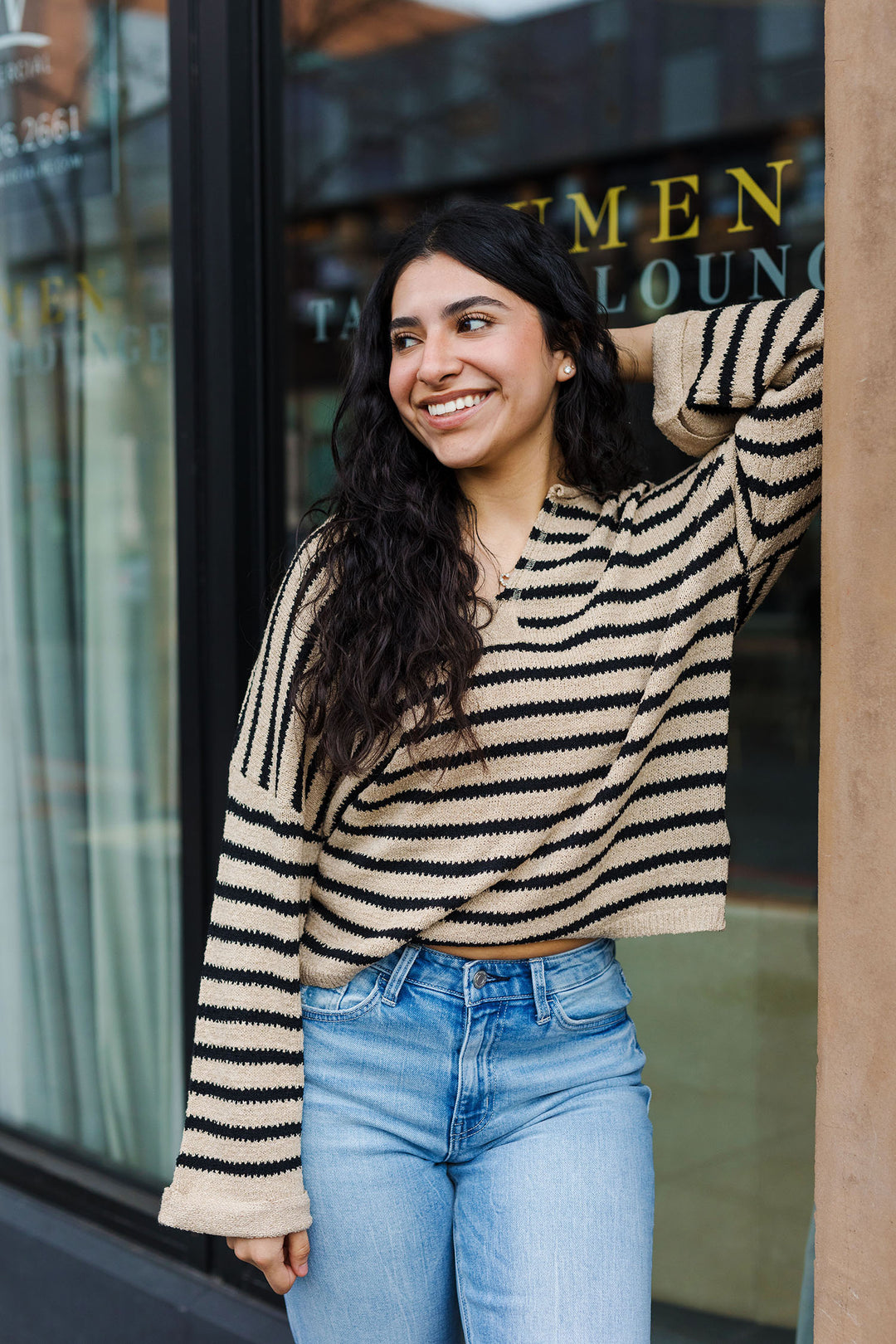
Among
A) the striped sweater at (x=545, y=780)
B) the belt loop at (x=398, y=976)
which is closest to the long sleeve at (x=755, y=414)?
the striped sweater at (x=545, y=780)

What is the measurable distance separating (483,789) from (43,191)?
2299 millimetres

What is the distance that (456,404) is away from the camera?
1631 millimetres

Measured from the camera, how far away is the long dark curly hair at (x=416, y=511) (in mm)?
1590

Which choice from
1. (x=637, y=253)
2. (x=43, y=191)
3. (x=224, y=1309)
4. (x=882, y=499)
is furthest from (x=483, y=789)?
(x=43, y=191)

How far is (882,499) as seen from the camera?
4.32ft

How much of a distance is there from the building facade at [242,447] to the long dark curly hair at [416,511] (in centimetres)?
18

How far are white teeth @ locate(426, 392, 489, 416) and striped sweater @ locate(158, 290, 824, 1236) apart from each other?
165 mm

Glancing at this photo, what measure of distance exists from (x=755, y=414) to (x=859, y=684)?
392 millimetres

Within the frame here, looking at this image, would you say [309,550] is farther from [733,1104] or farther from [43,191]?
[43,191]

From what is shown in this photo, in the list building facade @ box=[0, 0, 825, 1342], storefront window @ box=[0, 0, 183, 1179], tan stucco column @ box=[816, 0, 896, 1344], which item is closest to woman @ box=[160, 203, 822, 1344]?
tan stucco column @ box=[816, 0, 896, 1344]

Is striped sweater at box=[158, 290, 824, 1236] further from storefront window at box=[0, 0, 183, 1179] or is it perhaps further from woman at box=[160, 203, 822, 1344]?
storefront window at box=[0, 0, 183, 1179]

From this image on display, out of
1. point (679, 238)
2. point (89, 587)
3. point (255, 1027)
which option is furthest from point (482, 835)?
point (89, 587)

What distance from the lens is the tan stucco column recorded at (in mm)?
1309

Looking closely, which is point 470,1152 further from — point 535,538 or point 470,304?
point 470,304
